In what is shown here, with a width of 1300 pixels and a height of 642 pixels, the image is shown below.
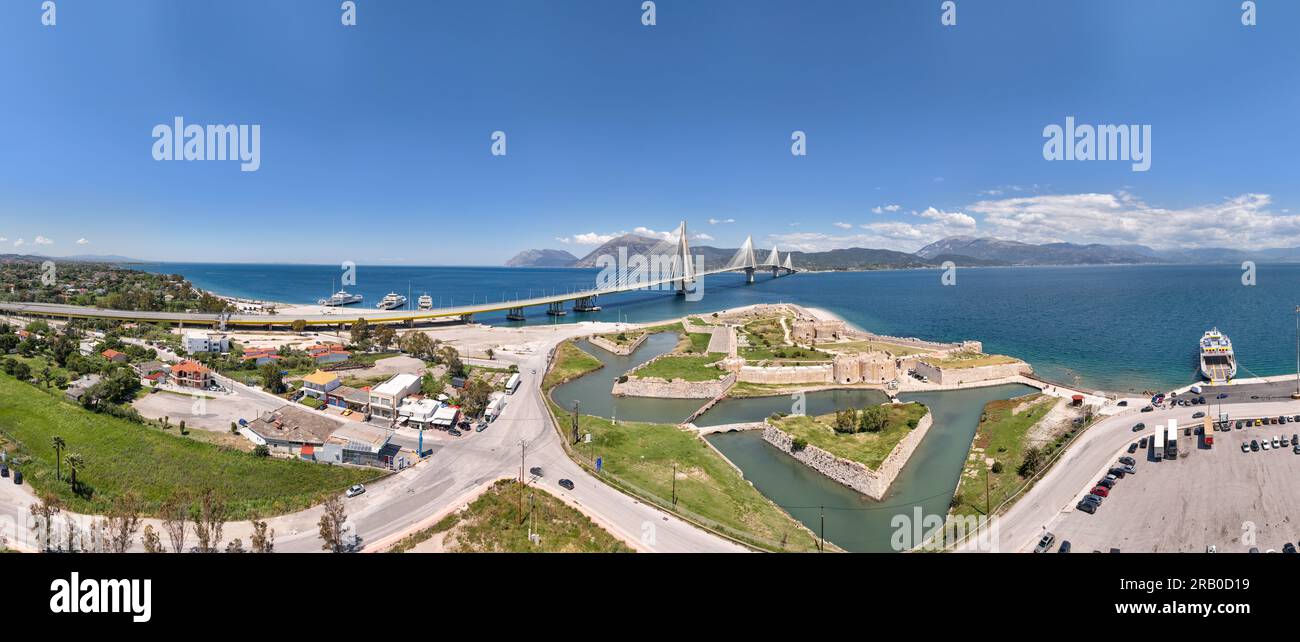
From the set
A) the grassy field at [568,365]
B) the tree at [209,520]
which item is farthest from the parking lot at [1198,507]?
the grassy field at [568,365]

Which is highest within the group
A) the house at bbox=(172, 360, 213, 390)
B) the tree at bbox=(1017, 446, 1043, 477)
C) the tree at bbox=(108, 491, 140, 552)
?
the house at bbox=(172, 360, 213, 390)

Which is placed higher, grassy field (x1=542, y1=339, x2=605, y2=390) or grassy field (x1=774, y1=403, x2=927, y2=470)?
grassy field (x1=542, y1=339, x2=605, y2=390)

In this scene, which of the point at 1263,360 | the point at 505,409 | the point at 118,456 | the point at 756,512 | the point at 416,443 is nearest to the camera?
the point at 756,512

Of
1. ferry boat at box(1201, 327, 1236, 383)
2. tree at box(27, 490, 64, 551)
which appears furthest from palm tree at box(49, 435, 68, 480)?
ferry boat at box(1201, 327, 1236, 383)

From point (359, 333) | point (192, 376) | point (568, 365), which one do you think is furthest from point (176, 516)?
point (359, 333)

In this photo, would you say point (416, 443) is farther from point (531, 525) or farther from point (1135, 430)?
point (1135, 430)

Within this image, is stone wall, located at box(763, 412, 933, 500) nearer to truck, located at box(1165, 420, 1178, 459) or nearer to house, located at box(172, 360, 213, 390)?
truck, located at box(1165, 420, 1178, 459)

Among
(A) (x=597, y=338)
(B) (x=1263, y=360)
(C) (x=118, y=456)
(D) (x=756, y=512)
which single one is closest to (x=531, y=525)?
(D) (x=756, y=512)
